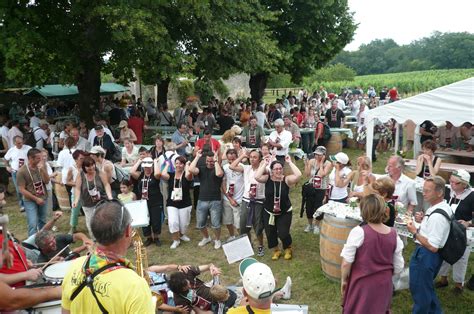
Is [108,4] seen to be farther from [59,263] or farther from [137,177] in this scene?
[59,263]

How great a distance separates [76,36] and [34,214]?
623cm

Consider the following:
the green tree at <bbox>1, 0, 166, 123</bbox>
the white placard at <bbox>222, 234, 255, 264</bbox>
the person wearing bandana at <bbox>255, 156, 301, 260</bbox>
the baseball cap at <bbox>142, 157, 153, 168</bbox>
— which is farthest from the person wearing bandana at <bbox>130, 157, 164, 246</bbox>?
the green tree at <bbox>1, 0, 166, 123</bbox>

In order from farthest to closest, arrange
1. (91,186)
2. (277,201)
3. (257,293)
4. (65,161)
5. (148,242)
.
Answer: (65,161) < (148,242) < (91,186) < (277,201) < (257,293)

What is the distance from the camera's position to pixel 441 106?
745cm

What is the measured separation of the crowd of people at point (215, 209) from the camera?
2.31 metres

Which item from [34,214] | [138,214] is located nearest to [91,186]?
[34,214]

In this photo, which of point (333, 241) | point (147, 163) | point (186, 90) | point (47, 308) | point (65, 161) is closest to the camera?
point (47, 308)

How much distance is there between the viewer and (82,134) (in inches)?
399

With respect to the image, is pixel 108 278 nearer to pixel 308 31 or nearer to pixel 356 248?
pixel 356 248

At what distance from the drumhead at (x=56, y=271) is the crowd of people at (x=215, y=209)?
27cm

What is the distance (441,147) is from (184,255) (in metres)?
7.93

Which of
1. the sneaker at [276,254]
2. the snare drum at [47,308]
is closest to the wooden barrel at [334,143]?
the sneaker at [276,254]

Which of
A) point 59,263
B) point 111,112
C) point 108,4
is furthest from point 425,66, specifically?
point 59,263

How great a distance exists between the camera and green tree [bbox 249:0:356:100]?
55.2ft
